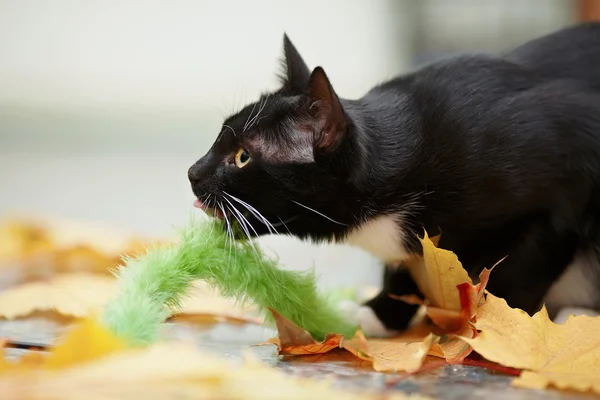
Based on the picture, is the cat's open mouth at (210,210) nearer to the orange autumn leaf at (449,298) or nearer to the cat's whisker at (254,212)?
the cat's whisker at (254,212)

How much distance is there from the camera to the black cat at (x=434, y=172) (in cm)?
101

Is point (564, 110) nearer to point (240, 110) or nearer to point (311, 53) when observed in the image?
point (240, 110)

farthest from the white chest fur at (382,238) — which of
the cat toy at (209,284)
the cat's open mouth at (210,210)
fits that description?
the cat's open mouth at (210,210)

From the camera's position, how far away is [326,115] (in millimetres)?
983

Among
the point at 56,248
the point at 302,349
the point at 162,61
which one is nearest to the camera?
the point at 302,349

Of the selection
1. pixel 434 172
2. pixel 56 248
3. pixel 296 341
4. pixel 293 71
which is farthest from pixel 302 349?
pixel 56 248

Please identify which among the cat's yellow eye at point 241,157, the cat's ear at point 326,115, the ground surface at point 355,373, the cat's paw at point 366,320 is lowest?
the cat's paw at point 366,320

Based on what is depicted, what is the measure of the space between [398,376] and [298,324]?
0.26 metres

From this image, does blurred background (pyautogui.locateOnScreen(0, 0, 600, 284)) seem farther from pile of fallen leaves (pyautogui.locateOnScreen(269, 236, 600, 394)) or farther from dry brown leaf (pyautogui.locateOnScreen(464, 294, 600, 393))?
dry brown leaf (pyautogui.locateOnScreen(464, 294, 600, 393))

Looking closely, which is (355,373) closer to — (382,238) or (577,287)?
(382,238)

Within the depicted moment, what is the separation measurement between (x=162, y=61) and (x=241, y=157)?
7.01 feet

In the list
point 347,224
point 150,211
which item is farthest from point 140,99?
point 347,224

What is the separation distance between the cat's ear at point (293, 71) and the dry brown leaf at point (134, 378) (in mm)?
→ 572

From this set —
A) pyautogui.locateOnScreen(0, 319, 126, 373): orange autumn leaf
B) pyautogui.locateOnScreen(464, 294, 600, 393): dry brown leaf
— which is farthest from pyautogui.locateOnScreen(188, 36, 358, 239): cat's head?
pyautogui.locateOnScreen(0, 319, 126, 373): orange autumn leaf
